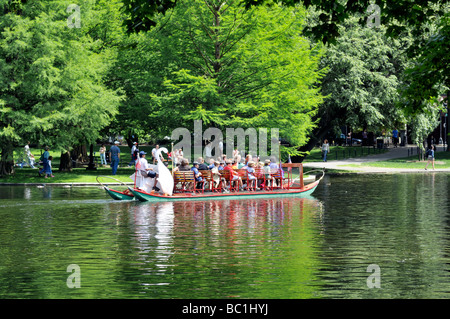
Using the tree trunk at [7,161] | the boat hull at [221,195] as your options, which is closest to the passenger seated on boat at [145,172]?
the boat hull at [221,195]

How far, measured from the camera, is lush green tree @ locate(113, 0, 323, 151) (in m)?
36.8

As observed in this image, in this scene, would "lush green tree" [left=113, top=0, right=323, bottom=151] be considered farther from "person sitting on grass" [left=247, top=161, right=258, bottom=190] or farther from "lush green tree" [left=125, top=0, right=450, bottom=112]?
"lush green tree" [left=125, top=0, right=450, bottom=112]

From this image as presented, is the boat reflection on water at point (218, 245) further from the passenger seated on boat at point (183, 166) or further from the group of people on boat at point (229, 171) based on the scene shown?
the passenger seated on boat at point (183, 166)

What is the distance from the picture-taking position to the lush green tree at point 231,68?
36844 mm

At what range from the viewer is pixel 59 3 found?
37062mm

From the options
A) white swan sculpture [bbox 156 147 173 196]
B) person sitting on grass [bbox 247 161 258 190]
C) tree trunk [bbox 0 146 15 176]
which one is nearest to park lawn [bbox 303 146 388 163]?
tree trunk [bbox 0 146 15 176]

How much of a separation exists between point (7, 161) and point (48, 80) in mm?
5970

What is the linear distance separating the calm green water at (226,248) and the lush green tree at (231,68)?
13222 millimetres

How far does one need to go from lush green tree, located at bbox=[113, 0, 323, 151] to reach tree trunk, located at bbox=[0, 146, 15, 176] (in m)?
7.54
